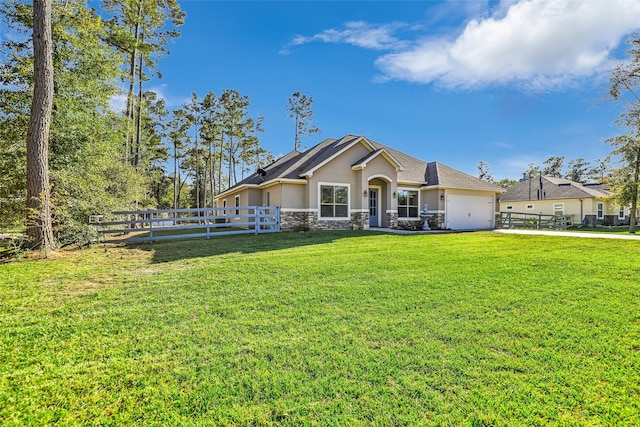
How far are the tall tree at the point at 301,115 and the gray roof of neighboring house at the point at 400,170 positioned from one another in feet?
43.4

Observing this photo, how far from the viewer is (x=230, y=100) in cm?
3338

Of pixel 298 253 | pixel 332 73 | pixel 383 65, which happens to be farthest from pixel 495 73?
pixel 298 253

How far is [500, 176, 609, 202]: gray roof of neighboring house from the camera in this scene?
2658cm

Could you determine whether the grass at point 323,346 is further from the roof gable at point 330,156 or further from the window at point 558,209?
the window at point 558,209

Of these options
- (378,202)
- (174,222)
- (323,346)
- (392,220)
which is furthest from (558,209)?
(323,346)

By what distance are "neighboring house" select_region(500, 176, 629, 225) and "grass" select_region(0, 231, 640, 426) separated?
2558cm

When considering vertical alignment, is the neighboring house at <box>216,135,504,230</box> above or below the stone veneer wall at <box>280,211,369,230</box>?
above

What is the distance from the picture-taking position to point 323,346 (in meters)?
3.35

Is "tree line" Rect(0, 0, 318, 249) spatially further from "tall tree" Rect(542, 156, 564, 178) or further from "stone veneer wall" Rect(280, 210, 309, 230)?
"tall tree" Rect(542, 156, 564, 178)

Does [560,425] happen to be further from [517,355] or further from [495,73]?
[495,73]

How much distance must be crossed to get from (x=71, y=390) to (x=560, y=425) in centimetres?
402

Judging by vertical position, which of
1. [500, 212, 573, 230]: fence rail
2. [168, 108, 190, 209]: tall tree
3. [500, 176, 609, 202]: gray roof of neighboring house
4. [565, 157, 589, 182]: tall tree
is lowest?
[500, 212, 573, 230]: fence rail

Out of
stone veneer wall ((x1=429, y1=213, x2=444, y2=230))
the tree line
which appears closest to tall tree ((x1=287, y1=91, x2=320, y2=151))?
the tree line

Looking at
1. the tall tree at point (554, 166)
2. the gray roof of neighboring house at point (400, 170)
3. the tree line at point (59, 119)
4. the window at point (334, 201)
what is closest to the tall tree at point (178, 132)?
the tree line at point (59, 119)
